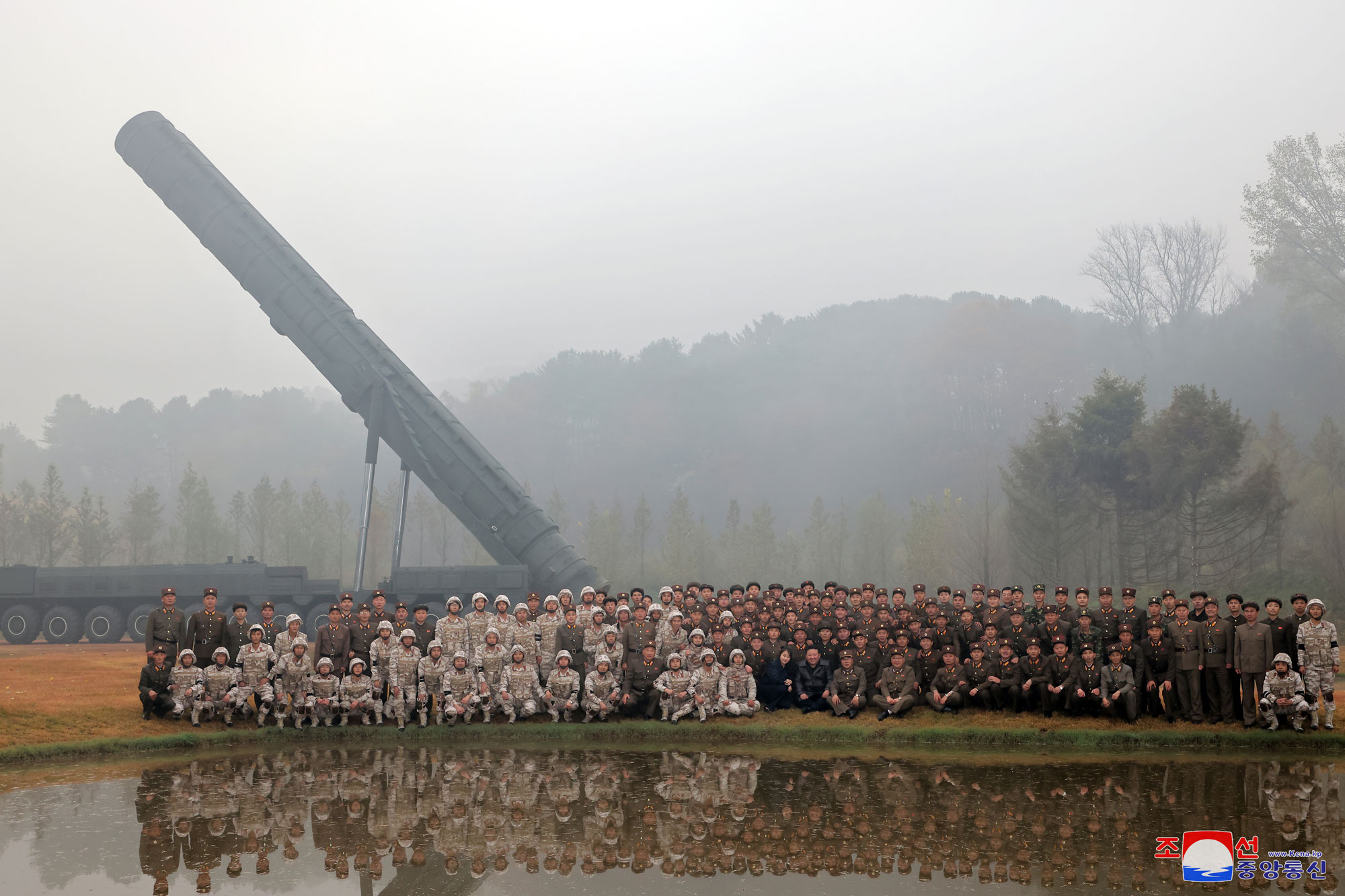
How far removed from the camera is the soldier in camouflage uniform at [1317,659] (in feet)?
36.5

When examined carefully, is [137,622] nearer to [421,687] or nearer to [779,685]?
[421,687]

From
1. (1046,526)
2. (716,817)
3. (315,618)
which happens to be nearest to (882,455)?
(1046,526)

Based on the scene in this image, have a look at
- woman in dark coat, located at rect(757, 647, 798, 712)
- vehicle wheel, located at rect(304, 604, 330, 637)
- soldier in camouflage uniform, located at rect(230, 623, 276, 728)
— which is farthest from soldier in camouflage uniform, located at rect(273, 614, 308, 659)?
vehicle wheel, located at rect(304, 604, 330, 637)

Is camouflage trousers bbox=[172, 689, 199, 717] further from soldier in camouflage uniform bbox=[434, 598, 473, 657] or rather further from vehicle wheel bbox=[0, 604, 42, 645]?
vehicle wheel bbox=[0, 604, 42, 645]

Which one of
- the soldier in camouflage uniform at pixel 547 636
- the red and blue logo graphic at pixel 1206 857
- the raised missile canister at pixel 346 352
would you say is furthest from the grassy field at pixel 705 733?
the raised missile canister at pixel 346 352

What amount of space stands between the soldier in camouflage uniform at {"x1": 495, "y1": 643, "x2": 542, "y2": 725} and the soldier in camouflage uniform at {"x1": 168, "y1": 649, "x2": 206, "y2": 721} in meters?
3.48

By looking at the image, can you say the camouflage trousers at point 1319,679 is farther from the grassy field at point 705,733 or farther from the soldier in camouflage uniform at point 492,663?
the soldier in camouflage uniform at point 492,663

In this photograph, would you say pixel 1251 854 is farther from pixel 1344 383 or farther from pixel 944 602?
pixel 1344 383

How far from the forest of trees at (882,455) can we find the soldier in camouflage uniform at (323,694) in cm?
2550

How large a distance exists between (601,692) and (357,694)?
286 cm

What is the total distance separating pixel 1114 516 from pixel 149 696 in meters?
31.9

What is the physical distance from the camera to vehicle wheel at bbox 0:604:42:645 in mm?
22062

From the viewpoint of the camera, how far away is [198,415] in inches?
3750

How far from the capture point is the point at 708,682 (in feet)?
40.2
